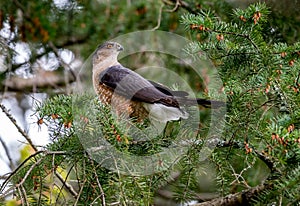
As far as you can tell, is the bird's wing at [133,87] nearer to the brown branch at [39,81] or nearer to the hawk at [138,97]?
the hawk at [138,97]

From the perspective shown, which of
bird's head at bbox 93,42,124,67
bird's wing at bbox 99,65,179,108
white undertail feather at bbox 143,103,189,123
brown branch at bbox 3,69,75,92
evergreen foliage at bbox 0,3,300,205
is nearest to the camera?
evergreen foliage at bbox 0,3,300,205

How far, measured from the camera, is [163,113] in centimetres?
218

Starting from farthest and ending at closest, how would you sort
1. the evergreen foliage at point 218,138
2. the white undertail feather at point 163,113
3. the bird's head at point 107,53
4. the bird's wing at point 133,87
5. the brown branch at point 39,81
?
the brown branch at point 39,81, the bird's head at point 107,53, the bird's wing at point 133,87, the white undertail feather at point 163,113, the evergreen foliage at point 218,138

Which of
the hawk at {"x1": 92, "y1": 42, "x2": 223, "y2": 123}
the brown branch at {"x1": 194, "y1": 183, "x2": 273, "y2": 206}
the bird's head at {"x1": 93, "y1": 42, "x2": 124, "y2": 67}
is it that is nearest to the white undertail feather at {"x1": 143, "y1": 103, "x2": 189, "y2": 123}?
the hawk at {"x1": 92, "y1": 42, "x2": 223, "y2": 123}

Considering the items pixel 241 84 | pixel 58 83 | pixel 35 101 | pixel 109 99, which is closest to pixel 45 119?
pixel 35 101

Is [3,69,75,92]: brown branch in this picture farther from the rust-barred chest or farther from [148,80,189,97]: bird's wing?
[148,80,189,97]: bird's wing

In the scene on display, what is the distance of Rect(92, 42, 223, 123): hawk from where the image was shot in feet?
6.93

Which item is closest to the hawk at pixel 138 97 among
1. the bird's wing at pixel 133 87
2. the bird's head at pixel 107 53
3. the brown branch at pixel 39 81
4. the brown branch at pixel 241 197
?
the bird's wing at pixel 133 87

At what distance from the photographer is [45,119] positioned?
180 centimetres

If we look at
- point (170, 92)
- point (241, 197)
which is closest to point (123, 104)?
point (170, 92)

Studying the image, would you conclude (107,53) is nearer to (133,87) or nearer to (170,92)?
(133,87)

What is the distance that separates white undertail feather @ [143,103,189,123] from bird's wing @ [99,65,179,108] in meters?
0.02

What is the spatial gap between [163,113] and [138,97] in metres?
0.13

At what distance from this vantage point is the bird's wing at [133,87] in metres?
2.19
